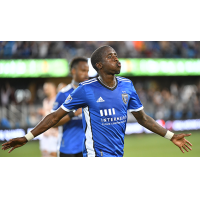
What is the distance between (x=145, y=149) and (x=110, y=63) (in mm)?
6173

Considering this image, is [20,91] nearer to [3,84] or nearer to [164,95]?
[3,84]

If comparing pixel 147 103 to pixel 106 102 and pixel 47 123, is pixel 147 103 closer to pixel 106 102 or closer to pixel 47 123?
pixel 106 102

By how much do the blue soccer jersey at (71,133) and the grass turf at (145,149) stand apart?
12.2 ft

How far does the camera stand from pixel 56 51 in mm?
12656

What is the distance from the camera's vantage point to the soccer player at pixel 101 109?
2873 millimetres

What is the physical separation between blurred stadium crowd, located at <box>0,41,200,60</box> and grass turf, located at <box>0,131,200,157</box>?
14.1 feet

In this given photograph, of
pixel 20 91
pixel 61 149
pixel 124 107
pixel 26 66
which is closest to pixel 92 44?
pixel 26 66

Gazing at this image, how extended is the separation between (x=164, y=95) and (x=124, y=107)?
45.6ft

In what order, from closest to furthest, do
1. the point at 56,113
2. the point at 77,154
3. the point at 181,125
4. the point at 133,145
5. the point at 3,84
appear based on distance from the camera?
the point at 56,113
the point at 77,154
the point at 133,145
the point at 181,125
the point at 3,84

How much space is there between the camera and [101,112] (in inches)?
113

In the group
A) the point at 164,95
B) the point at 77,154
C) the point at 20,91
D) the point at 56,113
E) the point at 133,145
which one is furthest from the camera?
the point at 164,95

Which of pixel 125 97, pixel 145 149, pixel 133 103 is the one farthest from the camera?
pixel 145 149

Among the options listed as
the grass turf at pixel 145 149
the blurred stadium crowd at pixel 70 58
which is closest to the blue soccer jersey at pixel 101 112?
the grass turf at pixel 145 149

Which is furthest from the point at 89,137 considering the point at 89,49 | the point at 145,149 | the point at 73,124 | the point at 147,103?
the point at 89,49
